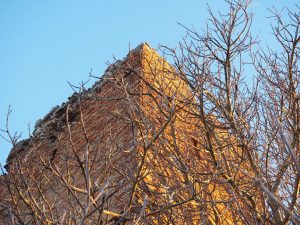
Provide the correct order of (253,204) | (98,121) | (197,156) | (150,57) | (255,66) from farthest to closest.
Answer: (150,57), (98,121), (197,156), (255,66), (253,204)

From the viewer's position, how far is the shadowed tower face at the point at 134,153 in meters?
4.01

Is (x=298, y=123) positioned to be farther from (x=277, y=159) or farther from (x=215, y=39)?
(x=215, y=39)

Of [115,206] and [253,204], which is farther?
[115,206]

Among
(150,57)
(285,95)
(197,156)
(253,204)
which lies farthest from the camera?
(150,57)

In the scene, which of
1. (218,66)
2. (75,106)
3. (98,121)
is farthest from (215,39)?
(75,106)

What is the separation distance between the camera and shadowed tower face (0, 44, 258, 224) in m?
4.01

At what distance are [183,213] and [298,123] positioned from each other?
127 cm

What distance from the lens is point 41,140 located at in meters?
7.93

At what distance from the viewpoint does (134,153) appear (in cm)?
518

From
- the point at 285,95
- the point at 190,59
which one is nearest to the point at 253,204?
the point at 285,95

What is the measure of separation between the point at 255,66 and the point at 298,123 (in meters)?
1.33

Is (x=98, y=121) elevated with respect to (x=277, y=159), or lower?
elevated

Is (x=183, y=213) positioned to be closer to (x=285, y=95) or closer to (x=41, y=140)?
(x=285, y=95)

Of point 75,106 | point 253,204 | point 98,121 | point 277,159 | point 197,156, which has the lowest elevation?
point 253,204
